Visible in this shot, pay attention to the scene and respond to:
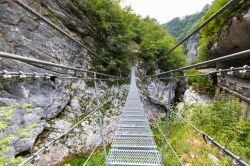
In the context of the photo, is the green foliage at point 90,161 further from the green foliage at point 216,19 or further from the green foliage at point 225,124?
the green foliage at point 216,19

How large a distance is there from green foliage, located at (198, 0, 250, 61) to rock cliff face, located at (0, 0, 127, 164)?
5.33m

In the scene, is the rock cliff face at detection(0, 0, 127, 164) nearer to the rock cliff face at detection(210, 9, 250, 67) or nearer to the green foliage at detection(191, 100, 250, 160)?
the green foliage at detection(191, 100, 250, 160)

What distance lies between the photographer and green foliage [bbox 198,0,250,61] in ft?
17.9

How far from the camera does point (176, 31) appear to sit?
2179 inches

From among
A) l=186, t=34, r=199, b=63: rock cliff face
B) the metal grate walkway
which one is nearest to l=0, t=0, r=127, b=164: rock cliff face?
the metal grate walkway

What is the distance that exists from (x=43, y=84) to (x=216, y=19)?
7.10 metres

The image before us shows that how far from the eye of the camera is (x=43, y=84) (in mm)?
5137

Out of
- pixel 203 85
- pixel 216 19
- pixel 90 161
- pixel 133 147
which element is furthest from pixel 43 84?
pixel 203 85

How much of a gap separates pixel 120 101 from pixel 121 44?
270cm

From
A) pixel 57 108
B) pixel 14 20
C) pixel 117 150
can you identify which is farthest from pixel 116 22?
pixel 117 150

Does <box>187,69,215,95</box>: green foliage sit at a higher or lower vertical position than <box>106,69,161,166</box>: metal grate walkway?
higher

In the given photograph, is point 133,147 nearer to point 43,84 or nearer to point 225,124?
point 225,124

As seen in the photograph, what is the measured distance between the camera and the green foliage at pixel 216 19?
17.9 ft

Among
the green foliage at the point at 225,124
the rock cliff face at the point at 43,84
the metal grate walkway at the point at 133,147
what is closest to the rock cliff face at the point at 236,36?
the green foliage at the point at 225,124
